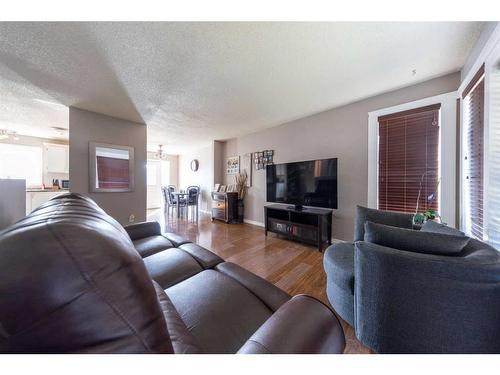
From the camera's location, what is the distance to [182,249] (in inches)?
60.4

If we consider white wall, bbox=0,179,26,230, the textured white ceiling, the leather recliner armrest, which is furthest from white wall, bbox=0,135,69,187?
the leather recliner armrest

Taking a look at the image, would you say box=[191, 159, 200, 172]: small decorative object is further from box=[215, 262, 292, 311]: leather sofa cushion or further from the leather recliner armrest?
the leather recliner armrest

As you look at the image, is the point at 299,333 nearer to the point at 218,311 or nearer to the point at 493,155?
the point at 218,311

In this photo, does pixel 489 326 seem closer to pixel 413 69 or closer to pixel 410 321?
pixel 410 321

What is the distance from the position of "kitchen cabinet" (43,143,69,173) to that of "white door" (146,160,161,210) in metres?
2.48

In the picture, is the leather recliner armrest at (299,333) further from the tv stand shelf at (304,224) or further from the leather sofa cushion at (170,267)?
the tv stand shelf at (304,224)

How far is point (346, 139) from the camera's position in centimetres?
288

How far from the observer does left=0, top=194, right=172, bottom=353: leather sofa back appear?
33cm

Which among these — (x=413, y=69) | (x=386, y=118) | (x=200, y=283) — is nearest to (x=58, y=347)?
(x=200, y=283)

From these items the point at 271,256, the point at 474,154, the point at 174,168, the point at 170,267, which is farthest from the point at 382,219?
the point at 174,168

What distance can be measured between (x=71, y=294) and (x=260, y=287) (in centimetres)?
84

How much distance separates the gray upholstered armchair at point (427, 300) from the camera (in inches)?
34.9

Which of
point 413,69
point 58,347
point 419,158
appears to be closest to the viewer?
Result: point 58,347
